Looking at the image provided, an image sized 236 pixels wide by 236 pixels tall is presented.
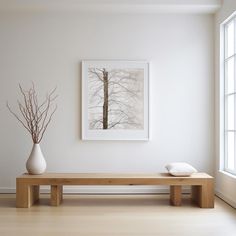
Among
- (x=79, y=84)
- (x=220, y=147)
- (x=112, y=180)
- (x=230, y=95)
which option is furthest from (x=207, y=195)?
(x=79, y=84)

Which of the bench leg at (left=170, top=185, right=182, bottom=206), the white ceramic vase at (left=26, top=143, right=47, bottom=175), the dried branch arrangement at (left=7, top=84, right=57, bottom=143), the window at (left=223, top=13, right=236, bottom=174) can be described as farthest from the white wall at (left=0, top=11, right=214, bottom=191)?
the bench leg at (left=170, top=185, right=182, bottom=206)

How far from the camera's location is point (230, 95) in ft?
16.5

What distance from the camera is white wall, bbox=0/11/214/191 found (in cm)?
546

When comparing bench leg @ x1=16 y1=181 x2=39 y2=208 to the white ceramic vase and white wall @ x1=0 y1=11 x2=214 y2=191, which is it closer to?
the white ceramic vase

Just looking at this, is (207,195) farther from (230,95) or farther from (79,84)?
(79,84)

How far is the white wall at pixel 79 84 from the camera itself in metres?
5.46

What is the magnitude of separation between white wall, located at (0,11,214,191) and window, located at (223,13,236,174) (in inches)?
14.3

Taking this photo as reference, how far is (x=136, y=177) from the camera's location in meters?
4.66

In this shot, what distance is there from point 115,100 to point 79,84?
0.57 metres

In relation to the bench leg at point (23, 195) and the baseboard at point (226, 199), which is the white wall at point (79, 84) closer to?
the baseboard at point (226, 199)

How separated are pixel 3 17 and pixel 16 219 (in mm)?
2960

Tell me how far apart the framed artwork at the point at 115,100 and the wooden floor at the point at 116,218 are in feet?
3.13

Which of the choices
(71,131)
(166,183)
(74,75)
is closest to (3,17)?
(74,75)

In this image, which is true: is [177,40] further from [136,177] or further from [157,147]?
[136,177]
